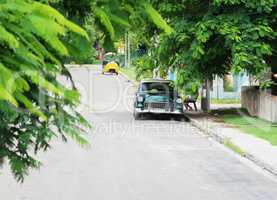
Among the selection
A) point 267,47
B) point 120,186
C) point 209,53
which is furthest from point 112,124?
point 120,186

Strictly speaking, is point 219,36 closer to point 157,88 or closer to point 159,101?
point 159,101

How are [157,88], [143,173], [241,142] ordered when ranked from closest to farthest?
[143,173]
[241,142]
[157,88]

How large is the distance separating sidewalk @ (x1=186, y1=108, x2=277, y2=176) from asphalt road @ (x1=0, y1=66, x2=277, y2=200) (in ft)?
1.03

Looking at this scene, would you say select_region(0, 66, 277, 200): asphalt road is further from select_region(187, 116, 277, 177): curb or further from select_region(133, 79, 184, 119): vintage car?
select_region(133, 79, 184, 119): vintage car

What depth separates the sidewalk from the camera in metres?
15.2

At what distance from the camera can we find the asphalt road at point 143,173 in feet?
35.8

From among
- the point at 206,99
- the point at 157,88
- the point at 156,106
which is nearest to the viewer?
the point at 156,106

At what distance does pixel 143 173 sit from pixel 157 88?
14.5 m

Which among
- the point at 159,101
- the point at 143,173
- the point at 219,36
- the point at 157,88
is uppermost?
the point at 219,36

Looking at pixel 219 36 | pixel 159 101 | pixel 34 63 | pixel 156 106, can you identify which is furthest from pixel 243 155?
pixel 34 63

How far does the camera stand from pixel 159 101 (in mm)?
26672

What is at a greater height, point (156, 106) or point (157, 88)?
point (157, 88)

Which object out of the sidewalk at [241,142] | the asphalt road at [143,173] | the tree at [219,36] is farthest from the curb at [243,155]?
the tree at [219,36]

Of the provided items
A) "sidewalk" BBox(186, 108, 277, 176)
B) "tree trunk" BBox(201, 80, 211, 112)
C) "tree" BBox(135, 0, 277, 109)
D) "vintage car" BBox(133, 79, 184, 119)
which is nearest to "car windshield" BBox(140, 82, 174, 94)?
"vintage car" BBox(133, 79, 184, 119)
